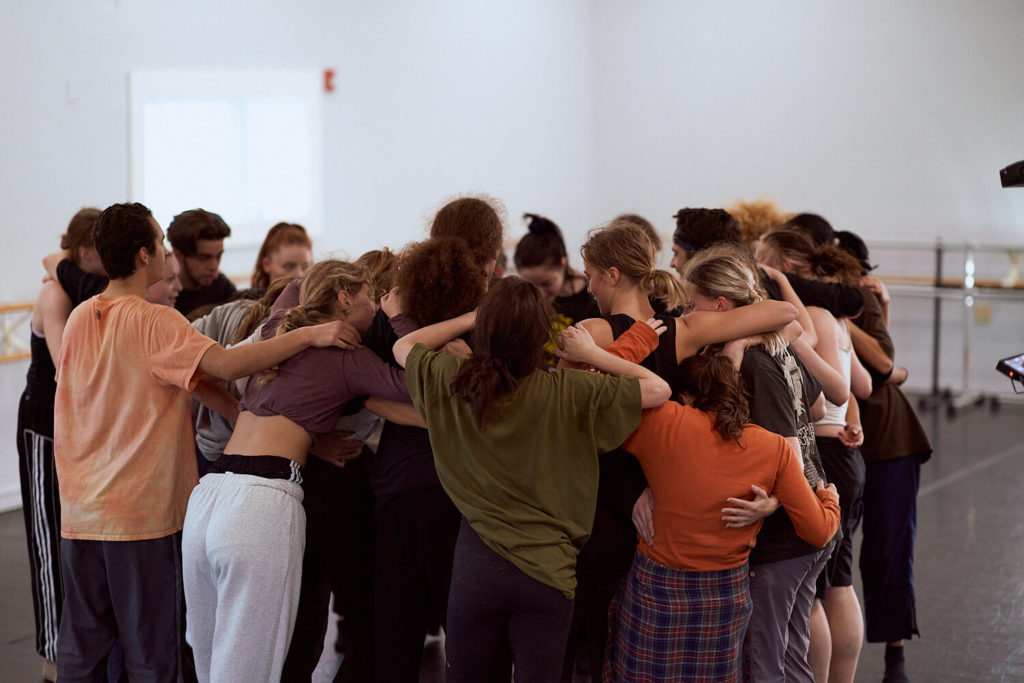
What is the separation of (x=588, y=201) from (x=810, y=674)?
739cm

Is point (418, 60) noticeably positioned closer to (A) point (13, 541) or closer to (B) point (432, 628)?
(A) point (13, 541)

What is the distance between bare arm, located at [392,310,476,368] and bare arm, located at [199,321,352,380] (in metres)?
0.18

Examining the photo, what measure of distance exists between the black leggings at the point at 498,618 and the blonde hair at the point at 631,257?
729mm

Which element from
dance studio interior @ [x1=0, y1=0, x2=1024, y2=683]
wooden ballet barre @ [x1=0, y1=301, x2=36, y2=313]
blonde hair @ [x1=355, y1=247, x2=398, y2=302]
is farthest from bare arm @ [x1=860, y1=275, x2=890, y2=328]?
wooden ballet barre @ [x1=0, y1=301, x2=36, y2=313]

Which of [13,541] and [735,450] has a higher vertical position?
[735,450]

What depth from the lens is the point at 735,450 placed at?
226 cm

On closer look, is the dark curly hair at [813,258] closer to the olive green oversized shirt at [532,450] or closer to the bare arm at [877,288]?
the bare arm at [877,288]

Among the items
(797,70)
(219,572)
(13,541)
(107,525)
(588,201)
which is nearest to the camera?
(219,572)

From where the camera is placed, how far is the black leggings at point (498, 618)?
2.15m

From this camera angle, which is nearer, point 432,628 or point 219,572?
point 219,572

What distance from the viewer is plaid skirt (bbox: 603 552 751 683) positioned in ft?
7.59

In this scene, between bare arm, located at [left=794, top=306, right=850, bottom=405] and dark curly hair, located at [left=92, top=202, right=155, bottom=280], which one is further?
bare arm, located at [left=794, top=306, right=850, bottom=405]

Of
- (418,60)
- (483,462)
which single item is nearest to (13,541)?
(483,462)

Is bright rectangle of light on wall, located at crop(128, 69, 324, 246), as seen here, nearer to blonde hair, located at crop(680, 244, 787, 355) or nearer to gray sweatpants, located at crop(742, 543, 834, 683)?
blonde hair, located at crop(680, 244, 787, 355)
